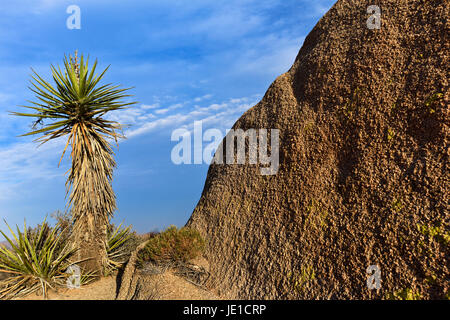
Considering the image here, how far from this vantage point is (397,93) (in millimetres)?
6113

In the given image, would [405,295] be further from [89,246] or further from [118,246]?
[118,246]

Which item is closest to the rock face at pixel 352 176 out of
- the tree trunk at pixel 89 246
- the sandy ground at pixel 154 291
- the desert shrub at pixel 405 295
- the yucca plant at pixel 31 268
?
the desert shrub at pixel 405 295

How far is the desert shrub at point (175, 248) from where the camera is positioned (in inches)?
320

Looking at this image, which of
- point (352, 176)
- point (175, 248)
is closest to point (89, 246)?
point (175, 248)

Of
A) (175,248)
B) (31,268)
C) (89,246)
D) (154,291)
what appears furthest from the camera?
(89,246)

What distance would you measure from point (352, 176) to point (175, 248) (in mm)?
4532

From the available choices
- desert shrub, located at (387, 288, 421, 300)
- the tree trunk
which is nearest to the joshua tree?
the tree trunk

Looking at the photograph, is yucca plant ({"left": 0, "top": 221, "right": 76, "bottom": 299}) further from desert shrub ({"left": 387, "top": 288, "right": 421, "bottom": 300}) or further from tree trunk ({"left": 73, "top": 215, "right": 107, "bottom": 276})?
desert shrub ({"left": 387, "top": 288, "right": 421, "bottom": 300})

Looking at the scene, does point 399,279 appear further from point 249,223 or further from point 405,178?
point 249,223

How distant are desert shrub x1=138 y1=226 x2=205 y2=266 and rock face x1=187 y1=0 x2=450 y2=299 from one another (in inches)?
13.5

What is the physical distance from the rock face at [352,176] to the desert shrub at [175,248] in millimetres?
342

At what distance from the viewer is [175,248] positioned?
825cm
